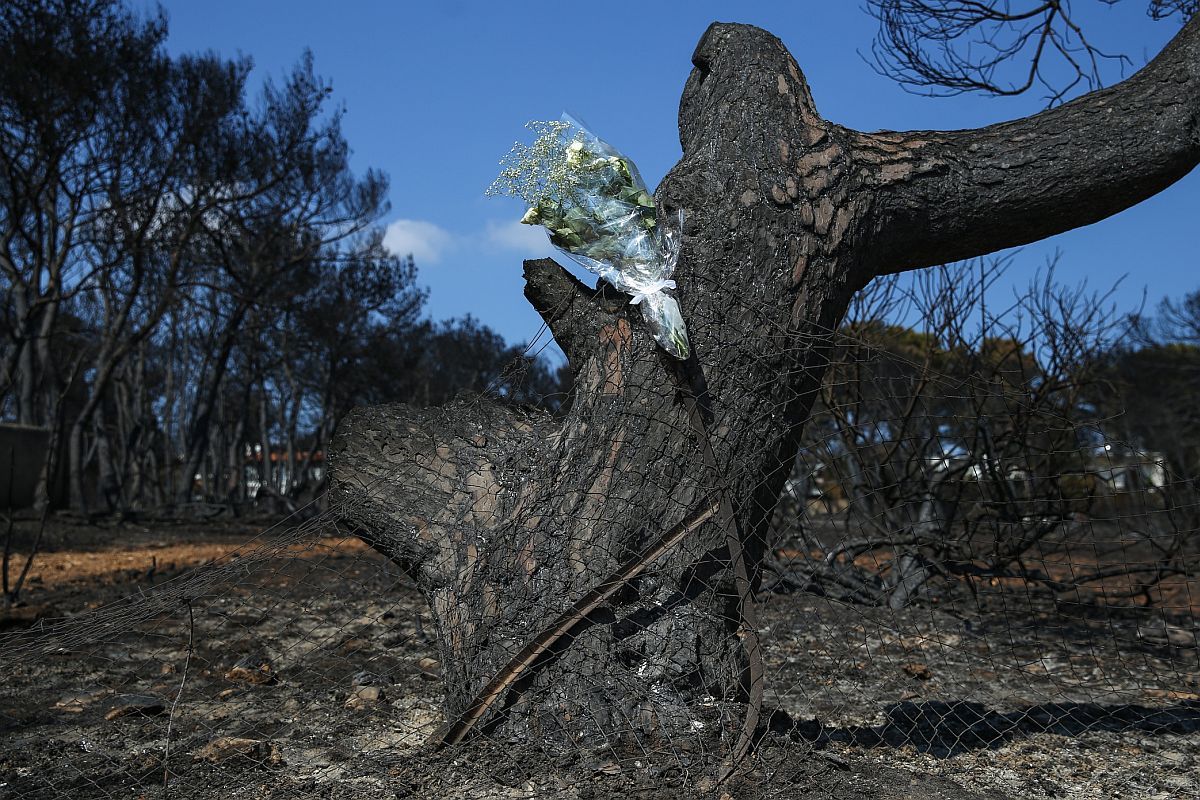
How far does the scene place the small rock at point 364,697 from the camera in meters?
3.00

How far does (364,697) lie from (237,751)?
0.56 meters

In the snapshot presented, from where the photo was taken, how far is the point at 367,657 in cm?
361

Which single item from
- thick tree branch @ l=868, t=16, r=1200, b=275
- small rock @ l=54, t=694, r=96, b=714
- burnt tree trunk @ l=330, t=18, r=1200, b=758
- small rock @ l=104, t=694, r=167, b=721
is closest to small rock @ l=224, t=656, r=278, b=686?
small rock @ l=104, t=694, r=167, b=721

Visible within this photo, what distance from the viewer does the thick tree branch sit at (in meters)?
2.68

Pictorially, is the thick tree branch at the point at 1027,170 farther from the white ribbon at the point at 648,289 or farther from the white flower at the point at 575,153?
the white flower at the point at 575,153

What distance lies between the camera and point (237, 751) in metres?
2.56

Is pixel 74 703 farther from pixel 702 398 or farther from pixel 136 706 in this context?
pixel 702 398

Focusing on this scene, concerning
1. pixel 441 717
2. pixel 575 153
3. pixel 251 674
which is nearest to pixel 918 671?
pixel 441 717

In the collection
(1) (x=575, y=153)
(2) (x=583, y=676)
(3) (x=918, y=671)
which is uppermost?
(1) (x=575, y=153)

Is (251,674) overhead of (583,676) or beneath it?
beneath

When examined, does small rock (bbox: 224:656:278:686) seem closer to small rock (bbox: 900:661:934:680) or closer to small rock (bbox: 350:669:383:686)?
small rock (bbox: 350:669:383:686)

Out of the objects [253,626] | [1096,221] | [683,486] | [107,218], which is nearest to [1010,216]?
[1096,221]

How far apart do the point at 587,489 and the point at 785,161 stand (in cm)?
108

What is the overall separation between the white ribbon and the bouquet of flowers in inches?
0.8
